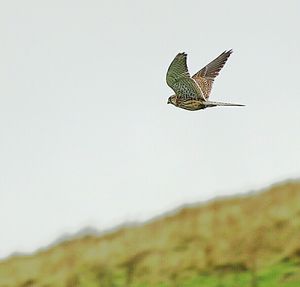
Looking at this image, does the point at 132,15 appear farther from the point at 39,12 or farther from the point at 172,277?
the point at 172,277

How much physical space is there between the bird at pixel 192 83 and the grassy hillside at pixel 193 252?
0.41 meters

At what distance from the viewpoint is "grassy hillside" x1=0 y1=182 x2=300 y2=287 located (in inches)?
164

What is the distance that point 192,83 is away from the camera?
3.95 metres

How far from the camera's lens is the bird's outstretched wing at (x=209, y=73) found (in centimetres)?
405

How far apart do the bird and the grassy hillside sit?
41 cm

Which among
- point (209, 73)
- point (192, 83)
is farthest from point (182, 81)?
point (209, 73)

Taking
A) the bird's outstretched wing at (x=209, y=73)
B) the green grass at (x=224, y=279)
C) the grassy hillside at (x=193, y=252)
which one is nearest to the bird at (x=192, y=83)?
the bird's outstretched wing at (x=209, y=73)

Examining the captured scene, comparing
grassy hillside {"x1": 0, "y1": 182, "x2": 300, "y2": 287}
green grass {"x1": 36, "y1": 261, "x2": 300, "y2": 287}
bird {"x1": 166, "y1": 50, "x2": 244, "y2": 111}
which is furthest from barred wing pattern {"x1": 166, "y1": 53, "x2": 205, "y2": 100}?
green grass {"x1": 36, "y1": 261, "x2": 300, "y2": 287}

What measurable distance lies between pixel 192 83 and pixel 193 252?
65 cm

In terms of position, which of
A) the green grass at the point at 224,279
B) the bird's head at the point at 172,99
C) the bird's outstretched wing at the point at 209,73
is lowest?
the green grass at the point at 224,279

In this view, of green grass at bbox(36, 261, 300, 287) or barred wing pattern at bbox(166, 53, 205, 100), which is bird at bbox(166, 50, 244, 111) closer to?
barred wing pattern at bbox(166, 53, 205, 100)

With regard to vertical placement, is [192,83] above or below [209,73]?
below

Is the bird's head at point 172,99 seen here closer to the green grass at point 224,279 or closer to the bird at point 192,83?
A: the bird at point 192,83

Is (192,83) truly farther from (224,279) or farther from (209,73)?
(224,279)
